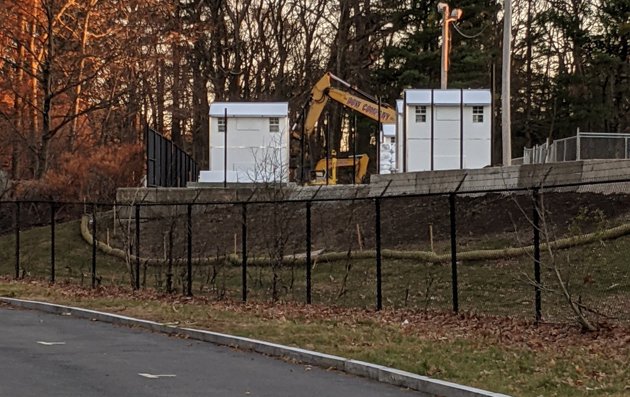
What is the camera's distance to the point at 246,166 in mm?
33406

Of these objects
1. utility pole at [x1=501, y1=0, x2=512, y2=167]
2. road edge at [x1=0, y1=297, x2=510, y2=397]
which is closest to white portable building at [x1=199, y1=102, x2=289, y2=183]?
utility pole at [x1=501, y1=0, x2=512, y2=167]

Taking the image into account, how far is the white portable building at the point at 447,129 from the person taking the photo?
31.5 meters

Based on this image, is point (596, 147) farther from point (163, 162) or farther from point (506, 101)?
point (163, 162)

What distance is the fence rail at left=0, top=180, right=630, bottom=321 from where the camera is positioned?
16281 millimetres

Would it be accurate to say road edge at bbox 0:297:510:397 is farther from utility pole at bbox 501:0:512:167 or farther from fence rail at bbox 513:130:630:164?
fence rail at bbox 513:130:630:164

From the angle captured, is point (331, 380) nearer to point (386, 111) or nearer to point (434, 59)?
point (386, 111)

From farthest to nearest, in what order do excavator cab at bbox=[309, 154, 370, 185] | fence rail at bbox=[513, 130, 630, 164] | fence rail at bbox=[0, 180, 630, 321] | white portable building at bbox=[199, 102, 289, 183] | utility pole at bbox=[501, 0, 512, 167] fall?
excavator cab at bbox=[309, 154, 370, 185] → white portable building at bbox=[199, 102, 289, 183] → fence rail at bbox=[513, 130, 630, 164] → utility pole at bbox=[501, 0, 512, 167] → fence rail at bbox=[0, 180, 630, 321]

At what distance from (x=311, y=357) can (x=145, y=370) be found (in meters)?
2.10

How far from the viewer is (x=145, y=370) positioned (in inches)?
382

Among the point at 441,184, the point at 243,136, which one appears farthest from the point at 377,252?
the point at 243,136

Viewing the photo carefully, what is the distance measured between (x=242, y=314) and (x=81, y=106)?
2994 centimetres

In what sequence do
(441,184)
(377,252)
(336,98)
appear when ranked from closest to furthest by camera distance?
(377,252), (441,184), (336,98)

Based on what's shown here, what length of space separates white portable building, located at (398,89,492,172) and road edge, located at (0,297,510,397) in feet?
60.1

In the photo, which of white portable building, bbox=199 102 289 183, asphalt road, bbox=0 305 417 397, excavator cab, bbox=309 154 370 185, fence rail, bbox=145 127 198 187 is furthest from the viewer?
excavator cab, bbox=309 154 370 185
